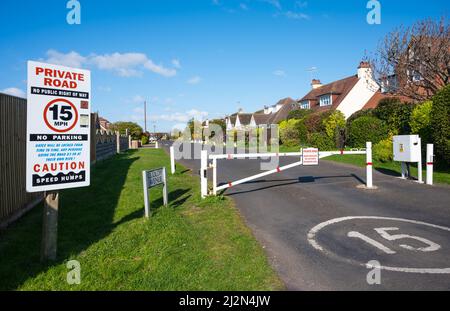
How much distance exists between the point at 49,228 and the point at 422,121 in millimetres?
16221

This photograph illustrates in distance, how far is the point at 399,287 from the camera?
155 inches

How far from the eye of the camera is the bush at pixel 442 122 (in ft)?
39.9

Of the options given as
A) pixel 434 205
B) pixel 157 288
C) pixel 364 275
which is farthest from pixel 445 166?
pixel 157 288

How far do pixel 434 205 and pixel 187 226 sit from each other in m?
5.94

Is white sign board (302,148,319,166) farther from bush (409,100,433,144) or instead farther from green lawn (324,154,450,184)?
bush (409,100,433,144)

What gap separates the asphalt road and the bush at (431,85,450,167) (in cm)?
269

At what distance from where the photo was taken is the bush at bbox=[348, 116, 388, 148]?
2128cm

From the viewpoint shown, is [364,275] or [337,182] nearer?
[364,275]

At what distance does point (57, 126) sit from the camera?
16.3 ft

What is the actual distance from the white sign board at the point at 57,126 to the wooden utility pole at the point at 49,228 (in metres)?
0.21

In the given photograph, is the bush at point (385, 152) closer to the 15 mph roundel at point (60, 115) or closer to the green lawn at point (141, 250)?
the green lawn at point (141, 250)

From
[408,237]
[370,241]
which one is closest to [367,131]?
[408,237]

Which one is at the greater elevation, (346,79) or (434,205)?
(346,79)
